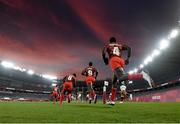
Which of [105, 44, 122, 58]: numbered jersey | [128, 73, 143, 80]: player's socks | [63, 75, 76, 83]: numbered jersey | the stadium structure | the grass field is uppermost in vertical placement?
the stadium structure

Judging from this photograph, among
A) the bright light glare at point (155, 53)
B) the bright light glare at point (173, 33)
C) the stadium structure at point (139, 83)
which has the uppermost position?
the bright light glare at point (173, 33)

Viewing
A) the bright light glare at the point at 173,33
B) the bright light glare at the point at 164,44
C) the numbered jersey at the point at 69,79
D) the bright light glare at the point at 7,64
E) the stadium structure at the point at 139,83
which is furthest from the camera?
the bright light glare at the point at 7,64

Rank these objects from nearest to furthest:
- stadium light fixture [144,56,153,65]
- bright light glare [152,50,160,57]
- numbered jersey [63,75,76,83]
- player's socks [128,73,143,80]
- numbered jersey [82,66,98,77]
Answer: player's socks [128,73,143,80]
numbered jersey [82,66,98,77]
numbered jersey [63,75,76,83]
bright light glare [152,50,160,57]
stadium light fixture [144,56,153,65]

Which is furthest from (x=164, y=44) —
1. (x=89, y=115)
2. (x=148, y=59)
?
(x=89, y=115)

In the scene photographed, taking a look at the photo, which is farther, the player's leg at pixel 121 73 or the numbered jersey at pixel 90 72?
the numbered jersey at pixel 90 72

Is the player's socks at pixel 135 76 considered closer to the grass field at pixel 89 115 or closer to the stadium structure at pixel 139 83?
the grass field at pixel 89 115

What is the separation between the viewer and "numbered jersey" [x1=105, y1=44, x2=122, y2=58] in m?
8.89

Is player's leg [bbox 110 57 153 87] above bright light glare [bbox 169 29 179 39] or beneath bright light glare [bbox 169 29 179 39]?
beneath

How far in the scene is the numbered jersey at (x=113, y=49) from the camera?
8891 mm

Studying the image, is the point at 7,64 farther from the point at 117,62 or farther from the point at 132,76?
the point at 132,76

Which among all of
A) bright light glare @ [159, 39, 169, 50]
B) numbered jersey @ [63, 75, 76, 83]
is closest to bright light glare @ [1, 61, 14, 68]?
bright light glare @ [159, 39, 169, 50]

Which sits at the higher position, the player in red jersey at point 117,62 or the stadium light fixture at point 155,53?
the stadium light fixture at point 155,53

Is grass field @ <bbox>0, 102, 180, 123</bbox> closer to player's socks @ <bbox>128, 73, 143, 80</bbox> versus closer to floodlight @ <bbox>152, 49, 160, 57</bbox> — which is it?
player's socks @ <bbox>128, 73, 143, 80</bbox>

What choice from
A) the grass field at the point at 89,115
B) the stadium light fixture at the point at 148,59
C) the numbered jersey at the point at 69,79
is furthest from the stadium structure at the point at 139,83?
the grass field at the point at 89,115
